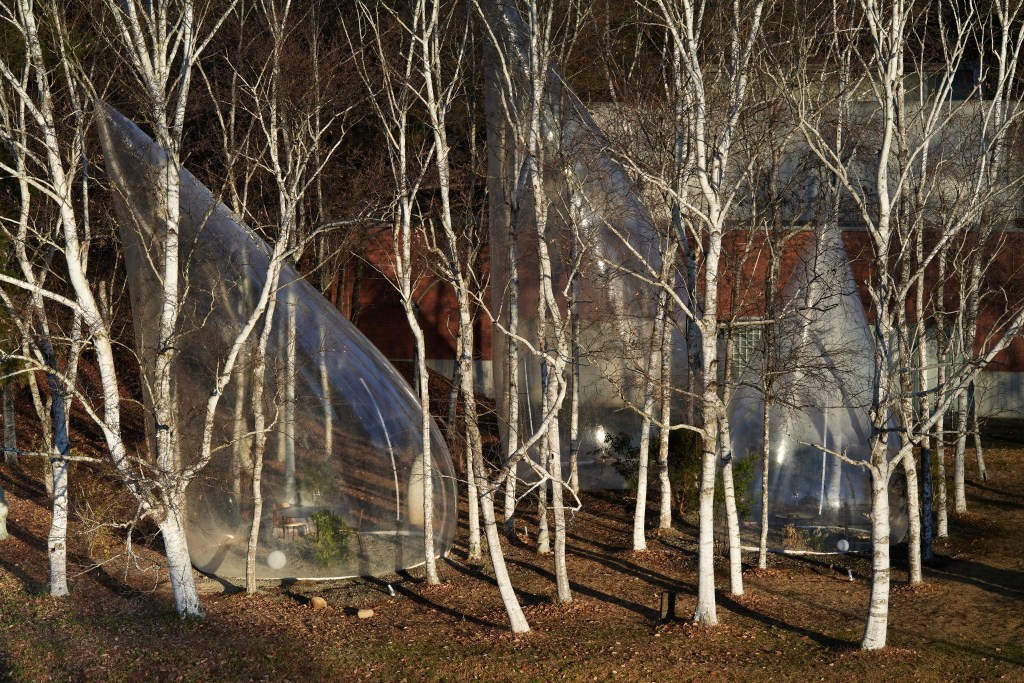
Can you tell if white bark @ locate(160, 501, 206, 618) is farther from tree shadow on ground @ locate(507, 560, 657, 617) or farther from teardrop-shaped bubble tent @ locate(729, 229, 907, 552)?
teardrop-shaped bubble tent @ locate(729, 229, 907, 552)

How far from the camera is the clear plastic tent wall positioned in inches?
651

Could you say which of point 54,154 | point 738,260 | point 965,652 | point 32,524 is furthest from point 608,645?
point 32,524

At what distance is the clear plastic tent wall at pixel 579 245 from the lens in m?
16.5

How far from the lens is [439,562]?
16.9 meters

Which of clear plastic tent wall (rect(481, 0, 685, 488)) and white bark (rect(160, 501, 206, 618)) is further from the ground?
clear plastic tent wall (rect(481, 0, 685, 488))

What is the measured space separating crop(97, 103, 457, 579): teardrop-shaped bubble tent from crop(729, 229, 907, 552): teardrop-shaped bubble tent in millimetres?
5893

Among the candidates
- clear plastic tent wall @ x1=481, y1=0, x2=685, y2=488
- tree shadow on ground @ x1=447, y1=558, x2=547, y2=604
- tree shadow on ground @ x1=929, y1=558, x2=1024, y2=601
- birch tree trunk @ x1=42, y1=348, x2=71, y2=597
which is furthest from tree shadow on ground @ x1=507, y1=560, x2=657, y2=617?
birch tree trunk @ x1=42, y1=348, x2=71, y2=597

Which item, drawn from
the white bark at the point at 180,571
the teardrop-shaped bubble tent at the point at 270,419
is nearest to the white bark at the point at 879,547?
the teardrop-shaped bubble tent at the point at 270,419

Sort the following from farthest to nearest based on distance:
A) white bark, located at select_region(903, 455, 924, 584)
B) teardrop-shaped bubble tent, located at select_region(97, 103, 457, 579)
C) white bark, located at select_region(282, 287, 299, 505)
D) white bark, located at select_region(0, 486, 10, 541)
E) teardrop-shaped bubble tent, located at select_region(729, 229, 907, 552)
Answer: teardrop-shaped bubble tent, located at select_region(729, 229, 907, 552), white bark, located at select_region(0, 486, 10, 541), white bark, located at select_region(282, 287, 299, 505), teardrop-shaped bubble tent, located at select_region(97, 103, 457, 579), white bark, located at select_region(903, 455, 924, 584)

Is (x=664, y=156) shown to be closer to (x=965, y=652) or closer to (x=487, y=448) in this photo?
(x=965, y=652)

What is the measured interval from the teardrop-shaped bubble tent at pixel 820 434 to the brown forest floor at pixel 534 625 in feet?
2.44

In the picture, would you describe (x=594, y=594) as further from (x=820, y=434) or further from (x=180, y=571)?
(x=180, y=571)

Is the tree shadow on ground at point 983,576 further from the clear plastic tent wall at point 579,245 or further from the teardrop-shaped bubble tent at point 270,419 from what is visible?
the teardrop-shaped bubble tent at point 270,419

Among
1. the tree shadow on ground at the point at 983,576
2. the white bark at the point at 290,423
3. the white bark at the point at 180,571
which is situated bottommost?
the tree shadow on ground at the point at 983,576
